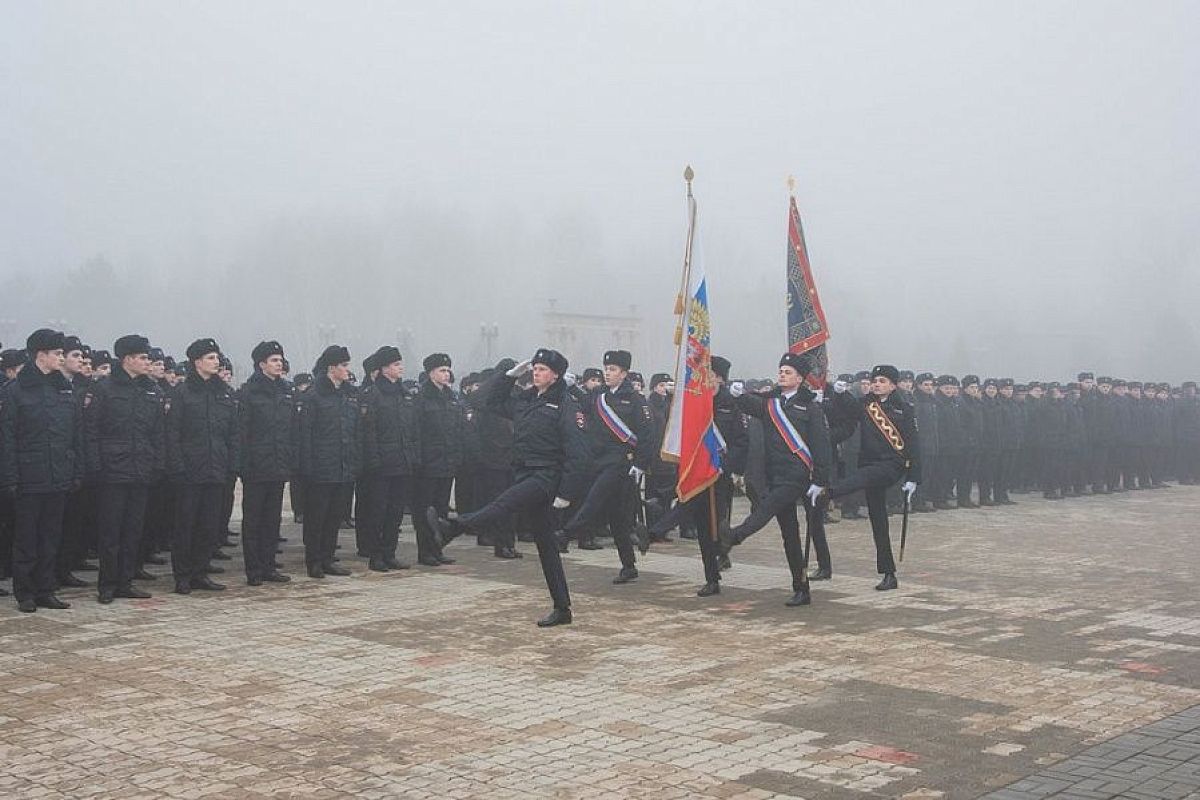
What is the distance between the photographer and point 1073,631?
9.00 metres

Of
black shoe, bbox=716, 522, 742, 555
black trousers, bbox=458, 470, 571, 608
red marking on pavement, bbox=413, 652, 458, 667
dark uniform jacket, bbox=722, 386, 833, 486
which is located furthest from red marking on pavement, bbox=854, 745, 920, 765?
dark uniform jacket, bbox=722, 386, 833, 486

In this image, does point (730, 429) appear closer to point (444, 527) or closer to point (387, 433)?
point (444, 527)

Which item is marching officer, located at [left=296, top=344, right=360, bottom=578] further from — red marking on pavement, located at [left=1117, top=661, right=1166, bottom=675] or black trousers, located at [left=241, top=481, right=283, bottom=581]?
red marking on pavement, located at [left=1117, top=661, right=1166, bottom=675]

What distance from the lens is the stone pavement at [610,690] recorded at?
18.1 feet

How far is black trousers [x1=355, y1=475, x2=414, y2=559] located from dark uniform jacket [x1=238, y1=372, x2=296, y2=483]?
3.63 feet

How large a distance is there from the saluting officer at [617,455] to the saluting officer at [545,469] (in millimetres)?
2231

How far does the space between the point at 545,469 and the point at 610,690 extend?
2545 millimetres

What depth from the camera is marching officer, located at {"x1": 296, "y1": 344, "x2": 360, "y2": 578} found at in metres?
11.9

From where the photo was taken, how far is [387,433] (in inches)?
497

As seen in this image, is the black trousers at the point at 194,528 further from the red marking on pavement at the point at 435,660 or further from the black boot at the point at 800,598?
the black boot at the point at 800,598

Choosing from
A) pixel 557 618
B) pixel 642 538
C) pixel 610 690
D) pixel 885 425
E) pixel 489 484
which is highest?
pixel 885 425

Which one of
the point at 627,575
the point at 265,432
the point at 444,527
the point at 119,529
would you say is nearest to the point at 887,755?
the point at 444,527

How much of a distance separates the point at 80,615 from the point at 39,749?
3.88 m

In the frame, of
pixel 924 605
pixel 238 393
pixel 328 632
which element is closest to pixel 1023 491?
pixel 924 605
